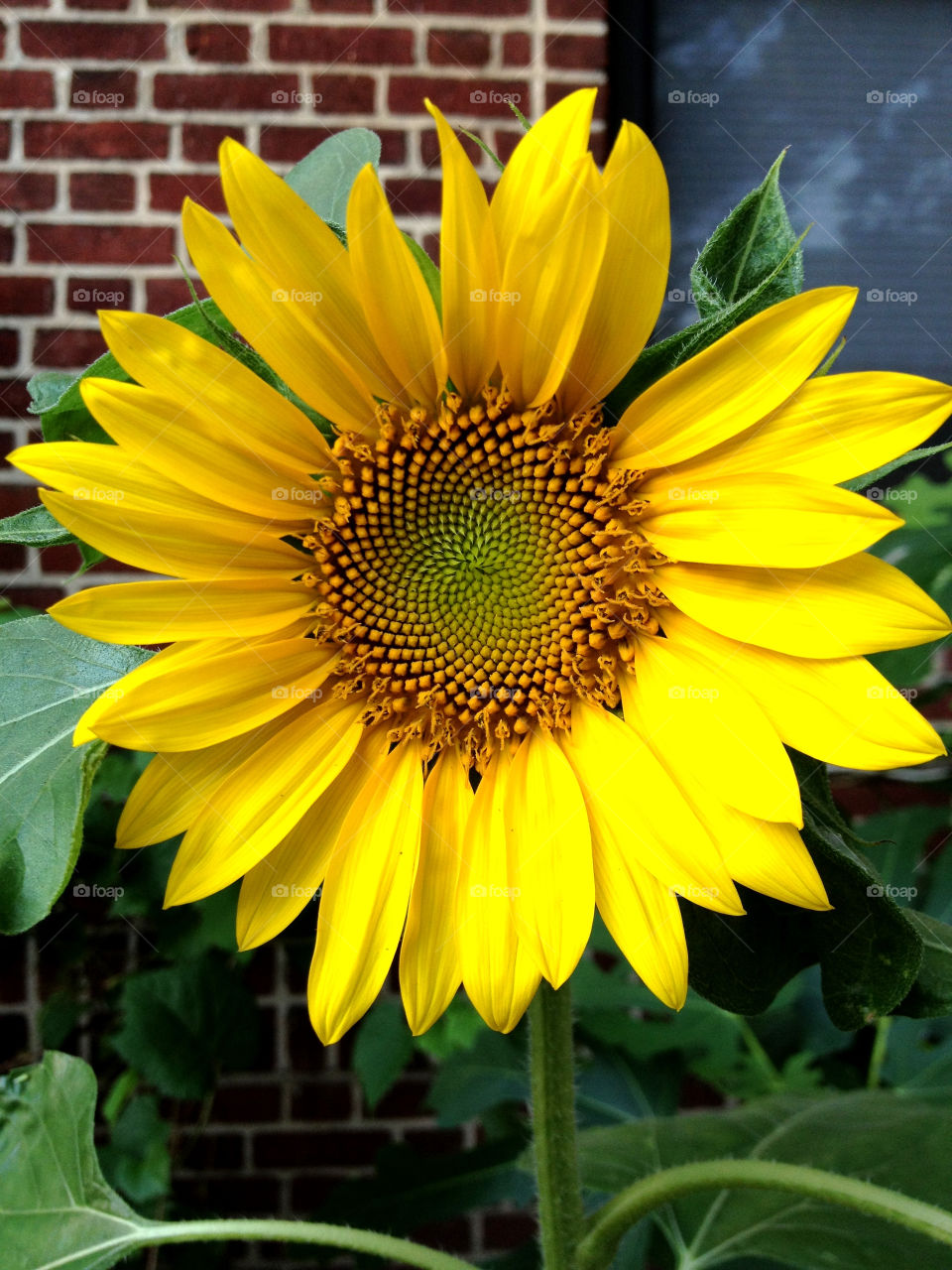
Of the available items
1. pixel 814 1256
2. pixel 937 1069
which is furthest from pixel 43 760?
pixel 937 1069

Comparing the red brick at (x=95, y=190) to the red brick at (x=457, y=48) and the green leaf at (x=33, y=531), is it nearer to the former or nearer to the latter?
the red brick at (x=457, y=48)

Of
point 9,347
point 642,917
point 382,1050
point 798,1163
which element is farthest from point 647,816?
point 9,347
